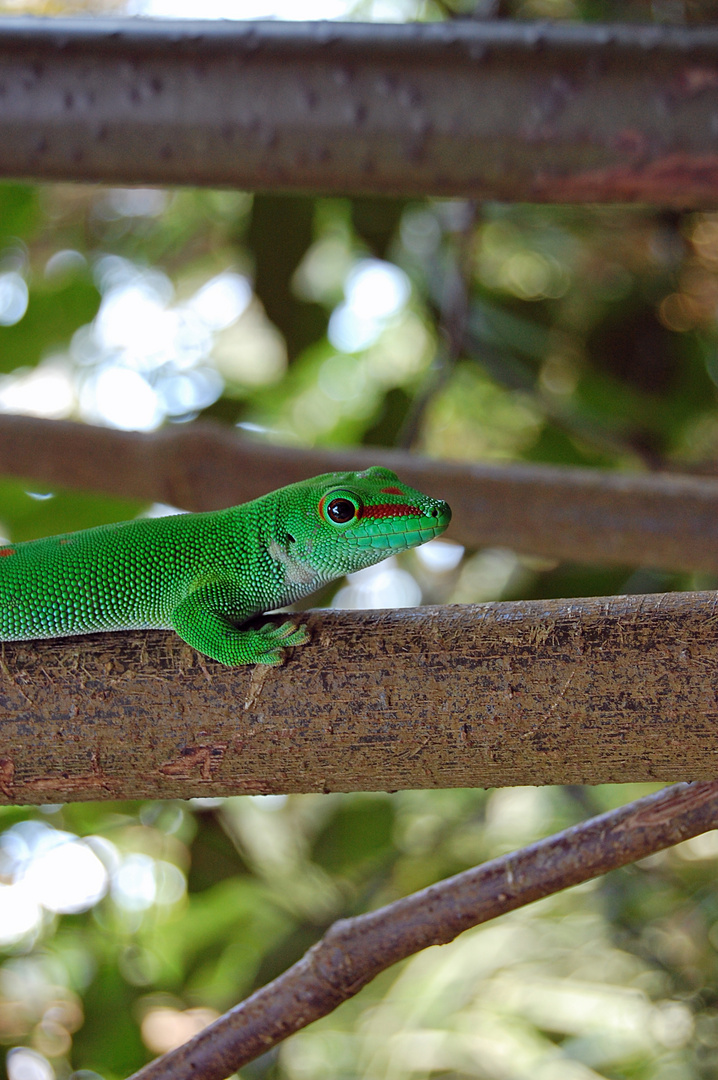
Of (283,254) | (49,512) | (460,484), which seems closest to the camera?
(460,484)

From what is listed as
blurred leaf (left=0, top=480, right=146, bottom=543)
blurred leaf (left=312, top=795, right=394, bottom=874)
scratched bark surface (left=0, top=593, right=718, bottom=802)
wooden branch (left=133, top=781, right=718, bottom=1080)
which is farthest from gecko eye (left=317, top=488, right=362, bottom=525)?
blurred leaf (left=312, top=795, right=394, bottom=874)

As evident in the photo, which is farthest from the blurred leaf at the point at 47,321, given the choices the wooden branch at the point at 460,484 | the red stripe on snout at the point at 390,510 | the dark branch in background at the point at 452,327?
the red stripe on snout at the point at 390,510

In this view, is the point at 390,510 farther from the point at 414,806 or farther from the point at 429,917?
the point at 414,806

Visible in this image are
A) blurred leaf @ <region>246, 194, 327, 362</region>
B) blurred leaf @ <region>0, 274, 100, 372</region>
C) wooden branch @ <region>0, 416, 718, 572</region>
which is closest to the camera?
wooden branch @ <region>0, 416, 718, 572</region>

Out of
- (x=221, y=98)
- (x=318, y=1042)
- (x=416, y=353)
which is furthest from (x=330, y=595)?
(x=416, y=353)

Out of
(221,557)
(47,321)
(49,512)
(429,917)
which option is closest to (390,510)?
(221,557)

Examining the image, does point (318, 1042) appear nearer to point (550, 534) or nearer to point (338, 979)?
point (550, 534)

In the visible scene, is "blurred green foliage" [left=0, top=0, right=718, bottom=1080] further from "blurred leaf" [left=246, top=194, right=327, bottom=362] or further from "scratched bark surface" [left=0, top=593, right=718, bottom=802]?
"scratched bark surface" [left=0, top=593, right=718, bottom=802]
